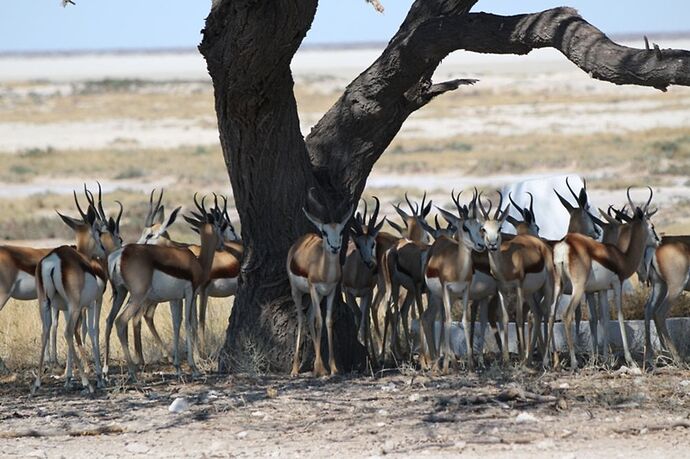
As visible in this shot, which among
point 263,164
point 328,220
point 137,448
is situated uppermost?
point 263,164

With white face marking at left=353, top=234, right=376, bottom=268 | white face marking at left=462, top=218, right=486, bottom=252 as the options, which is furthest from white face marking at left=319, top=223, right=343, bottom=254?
white face marking at left=462, top=218, right=486, bottom=252

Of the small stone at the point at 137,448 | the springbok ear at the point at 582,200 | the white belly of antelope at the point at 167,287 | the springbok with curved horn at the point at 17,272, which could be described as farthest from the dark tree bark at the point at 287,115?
the small stone at the point at 137,448

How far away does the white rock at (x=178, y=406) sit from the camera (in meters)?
9.64

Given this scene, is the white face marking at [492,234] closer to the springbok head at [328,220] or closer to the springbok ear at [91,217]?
the springbok head at [328,220]

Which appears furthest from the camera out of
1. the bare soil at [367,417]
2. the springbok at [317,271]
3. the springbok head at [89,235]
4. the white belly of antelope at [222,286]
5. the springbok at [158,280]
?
the white belly of antelope at [222,286]

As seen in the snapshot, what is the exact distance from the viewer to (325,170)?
12141 mm

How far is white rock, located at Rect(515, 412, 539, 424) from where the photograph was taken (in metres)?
8.88

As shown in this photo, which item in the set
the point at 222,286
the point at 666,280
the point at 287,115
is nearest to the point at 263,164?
the point at 287,115

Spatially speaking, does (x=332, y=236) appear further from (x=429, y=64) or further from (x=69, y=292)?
(x=69, y=292)

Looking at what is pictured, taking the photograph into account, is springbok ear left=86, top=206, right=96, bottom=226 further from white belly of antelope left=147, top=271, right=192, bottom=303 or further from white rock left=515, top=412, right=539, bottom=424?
white rock left=515, top=412, right=539, bottom=424

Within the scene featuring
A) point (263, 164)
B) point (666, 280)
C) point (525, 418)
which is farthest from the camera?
point (666, 280)

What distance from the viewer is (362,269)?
504 inches

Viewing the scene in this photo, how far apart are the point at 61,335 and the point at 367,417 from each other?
667 cm

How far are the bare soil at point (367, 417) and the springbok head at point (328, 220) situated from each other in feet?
3.90
